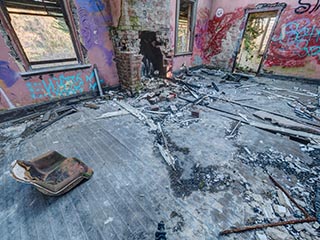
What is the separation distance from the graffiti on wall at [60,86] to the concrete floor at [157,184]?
813mm

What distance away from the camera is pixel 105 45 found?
3963mm

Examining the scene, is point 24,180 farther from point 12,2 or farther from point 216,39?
point 216,39

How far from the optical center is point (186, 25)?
6.57 metres

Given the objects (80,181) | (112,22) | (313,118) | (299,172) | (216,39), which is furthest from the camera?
(216,39)

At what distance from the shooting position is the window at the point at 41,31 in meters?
2.77

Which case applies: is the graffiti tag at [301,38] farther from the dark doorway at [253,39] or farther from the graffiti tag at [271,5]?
the graffiti tag at [271,5]

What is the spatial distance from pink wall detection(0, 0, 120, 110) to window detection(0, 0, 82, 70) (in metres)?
0.24

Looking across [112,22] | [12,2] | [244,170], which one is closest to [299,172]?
[244,170]

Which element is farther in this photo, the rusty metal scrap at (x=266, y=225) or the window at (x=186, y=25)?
the window at (x=186, y=25)

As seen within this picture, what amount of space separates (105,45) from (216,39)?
221 inches

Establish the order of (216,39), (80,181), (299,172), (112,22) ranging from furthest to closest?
(216,39), (112,22), (299,172), (80,181)

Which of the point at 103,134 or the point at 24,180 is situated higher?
the point at 24,180

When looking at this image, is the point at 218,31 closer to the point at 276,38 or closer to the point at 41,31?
the point at 276,38

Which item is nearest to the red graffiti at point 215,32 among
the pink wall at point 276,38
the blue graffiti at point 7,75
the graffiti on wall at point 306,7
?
the pink wall at point 276,38
